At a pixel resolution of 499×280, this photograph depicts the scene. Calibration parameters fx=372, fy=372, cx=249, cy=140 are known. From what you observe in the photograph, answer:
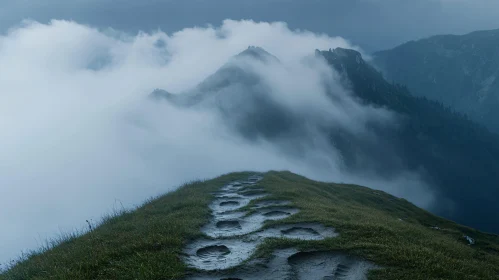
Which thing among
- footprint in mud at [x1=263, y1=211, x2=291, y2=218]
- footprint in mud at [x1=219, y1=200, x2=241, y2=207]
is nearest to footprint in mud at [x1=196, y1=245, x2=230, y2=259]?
footprint in mud at [x1=263, y1=211, x2=291, y2=218]

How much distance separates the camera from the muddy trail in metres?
13.5

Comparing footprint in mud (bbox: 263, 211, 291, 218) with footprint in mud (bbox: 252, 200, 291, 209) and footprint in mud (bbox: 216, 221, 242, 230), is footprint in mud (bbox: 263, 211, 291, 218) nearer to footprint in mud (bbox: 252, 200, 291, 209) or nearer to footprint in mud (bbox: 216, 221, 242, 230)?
footprint in mud (bbox: 252, 200, 291, 209)

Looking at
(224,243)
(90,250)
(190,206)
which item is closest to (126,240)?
(90,250)

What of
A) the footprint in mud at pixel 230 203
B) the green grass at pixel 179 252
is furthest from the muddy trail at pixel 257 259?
the footprint in mud at pixel 230 203

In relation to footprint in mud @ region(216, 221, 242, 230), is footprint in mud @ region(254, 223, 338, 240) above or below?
below

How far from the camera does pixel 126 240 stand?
16.6 metres

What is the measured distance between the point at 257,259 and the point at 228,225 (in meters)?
7.63

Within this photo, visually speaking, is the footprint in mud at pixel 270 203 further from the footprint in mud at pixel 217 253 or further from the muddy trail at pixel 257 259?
the footprint in mud at pixel 217 253

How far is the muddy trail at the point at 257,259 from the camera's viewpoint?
531 inches

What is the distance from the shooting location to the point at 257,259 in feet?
48.9

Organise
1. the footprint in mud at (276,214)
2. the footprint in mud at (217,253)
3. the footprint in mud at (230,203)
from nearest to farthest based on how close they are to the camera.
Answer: the footprint in mud at (217,253) → the footprint in mud at (276,214) → the footprint in mud at (230,203)

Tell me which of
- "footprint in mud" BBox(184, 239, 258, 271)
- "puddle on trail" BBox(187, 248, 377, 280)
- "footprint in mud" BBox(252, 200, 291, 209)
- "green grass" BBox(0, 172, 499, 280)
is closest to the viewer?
"green grass" BBox(0, 172, 499, 280)

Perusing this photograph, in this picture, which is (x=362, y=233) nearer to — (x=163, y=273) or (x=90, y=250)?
(x=163, y=273)

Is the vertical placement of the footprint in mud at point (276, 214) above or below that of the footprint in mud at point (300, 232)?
above
